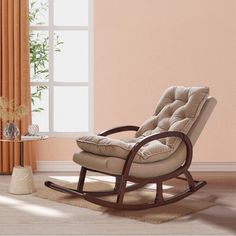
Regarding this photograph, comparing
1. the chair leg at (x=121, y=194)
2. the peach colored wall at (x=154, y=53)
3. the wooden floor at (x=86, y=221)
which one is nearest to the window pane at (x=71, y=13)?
the peach colored wall at (x=154, y=53)

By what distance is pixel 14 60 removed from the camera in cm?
574

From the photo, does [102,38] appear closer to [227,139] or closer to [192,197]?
[227,139]

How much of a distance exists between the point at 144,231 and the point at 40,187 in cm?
164

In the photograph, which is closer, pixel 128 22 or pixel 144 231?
pixel 144 231

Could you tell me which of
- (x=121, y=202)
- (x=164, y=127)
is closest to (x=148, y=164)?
(x=121, y=202)

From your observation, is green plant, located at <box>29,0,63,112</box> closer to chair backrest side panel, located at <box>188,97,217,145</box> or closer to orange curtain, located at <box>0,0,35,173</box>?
orange curtain, located at <box>0,0,35,173</box>

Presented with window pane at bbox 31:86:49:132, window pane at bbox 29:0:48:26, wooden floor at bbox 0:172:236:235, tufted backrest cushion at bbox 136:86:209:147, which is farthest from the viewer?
window pane at bbox 31:86:49:132

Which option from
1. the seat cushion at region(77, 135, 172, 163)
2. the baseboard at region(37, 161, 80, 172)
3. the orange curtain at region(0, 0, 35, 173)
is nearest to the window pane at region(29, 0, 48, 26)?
the orange curtain at region(0, 0, 35, 173)

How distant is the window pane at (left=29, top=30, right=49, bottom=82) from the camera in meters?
6.20

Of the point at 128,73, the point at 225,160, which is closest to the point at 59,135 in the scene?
the point at 128,73

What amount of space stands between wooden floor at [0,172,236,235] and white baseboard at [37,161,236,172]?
146 cm

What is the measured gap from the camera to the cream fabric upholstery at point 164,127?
160 inches

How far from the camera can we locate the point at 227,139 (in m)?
6.06

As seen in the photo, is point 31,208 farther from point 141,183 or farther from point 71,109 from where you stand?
point 71,109
